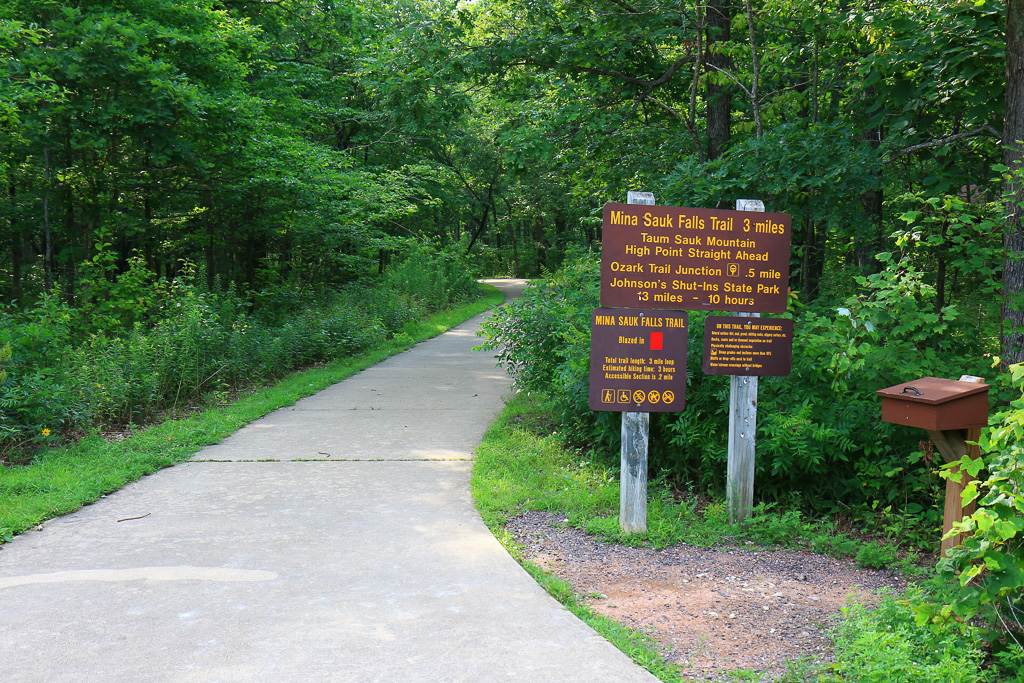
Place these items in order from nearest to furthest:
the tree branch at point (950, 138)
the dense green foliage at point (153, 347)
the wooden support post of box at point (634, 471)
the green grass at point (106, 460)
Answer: the wooden support post of box at point (634, 471) → the green grass at point (106, 460) → the tree branch at point (950, 138) → the dense green foliage at point (153, 347)

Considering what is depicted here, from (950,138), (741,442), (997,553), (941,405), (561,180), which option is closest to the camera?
(997,553)

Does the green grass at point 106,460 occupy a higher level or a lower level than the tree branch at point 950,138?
lower

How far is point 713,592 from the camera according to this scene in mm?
4324

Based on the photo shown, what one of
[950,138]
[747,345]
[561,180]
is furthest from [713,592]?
[561,180]

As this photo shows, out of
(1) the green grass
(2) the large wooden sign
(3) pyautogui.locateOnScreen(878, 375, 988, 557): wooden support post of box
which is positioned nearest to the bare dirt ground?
(3) pyautogui.locateOnScreen(878, 375, 988, 557): wooden support post of box

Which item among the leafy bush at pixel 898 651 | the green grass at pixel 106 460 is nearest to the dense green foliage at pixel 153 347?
the green grass at pixel 106 460

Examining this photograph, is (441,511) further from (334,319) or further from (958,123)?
(334,319)

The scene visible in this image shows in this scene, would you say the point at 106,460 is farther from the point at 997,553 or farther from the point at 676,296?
the point at 997,553

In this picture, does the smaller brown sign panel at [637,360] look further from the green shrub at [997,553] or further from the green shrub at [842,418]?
the green shrub at [997,553]

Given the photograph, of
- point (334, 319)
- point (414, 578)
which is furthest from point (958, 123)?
point (334, 319)

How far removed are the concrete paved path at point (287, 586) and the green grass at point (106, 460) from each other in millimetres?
180

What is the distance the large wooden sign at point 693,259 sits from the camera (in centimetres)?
530

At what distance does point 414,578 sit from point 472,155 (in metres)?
35.7

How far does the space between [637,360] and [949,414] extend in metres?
1.89
